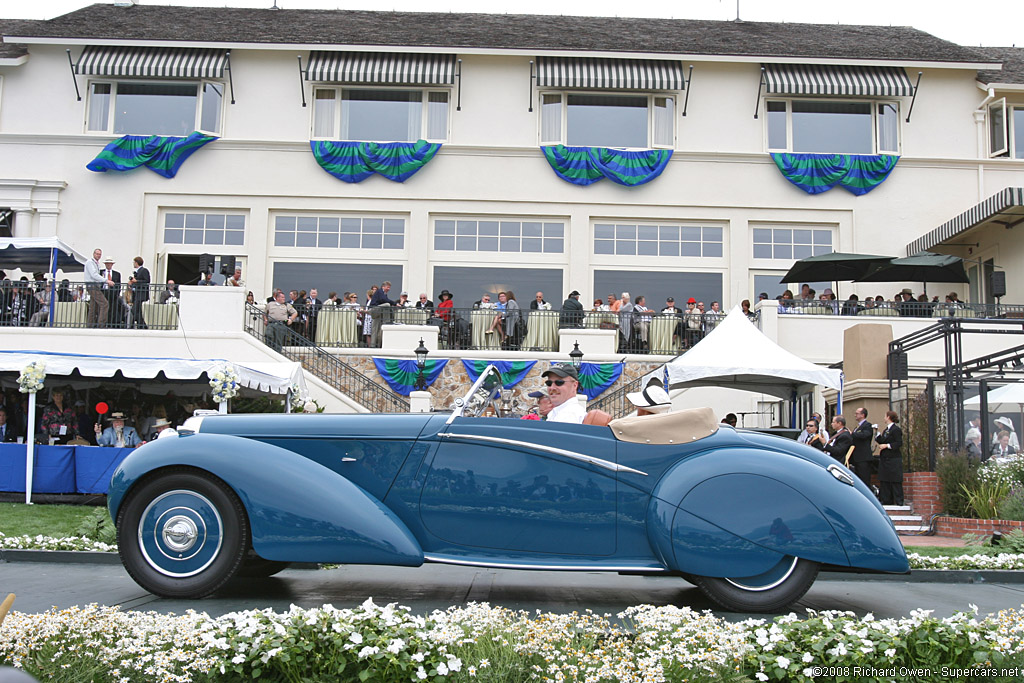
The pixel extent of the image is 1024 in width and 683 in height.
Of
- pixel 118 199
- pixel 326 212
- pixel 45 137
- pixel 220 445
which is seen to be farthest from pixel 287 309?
pixel 220 445

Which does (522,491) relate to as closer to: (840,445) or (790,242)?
(840,445)

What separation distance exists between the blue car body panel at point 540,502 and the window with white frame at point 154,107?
23973 mm

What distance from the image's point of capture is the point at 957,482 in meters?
13.3

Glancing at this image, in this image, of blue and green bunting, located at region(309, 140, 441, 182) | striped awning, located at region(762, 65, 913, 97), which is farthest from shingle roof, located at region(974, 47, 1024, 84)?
blue and green bunting, located at region(309, 140, 441, 182)

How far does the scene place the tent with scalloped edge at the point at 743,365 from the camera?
1536cm

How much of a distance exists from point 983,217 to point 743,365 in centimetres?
1276

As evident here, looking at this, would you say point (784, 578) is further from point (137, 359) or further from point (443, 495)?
point (137, 359)

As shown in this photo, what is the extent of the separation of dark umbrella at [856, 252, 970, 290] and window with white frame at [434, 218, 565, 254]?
876 cm

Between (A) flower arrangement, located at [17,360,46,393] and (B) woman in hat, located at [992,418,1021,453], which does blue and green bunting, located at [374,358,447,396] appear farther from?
(B) woman in hat, located at [992,418,1021,453]

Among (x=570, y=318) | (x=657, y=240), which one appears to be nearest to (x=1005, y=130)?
(x=657, y=240)

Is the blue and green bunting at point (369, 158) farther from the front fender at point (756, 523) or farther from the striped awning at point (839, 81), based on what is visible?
the front fender at point (756, 523)

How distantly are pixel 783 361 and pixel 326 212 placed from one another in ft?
51.6

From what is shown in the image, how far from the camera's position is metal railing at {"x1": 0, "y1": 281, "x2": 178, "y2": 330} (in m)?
20.9

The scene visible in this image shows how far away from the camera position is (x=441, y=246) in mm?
27125
